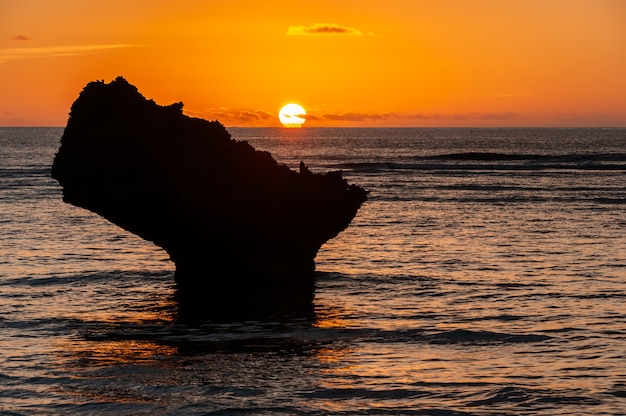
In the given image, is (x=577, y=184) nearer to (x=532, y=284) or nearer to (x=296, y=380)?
(x=532, y=284)

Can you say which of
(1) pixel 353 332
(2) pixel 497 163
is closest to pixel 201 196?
(1) pixel 353 332

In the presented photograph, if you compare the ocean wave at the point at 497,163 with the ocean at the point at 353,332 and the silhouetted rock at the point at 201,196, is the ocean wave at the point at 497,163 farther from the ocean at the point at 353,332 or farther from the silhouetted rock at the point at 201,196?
the silhouetted rock at the point at 201,196

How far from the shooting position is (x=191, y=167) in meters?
26.3

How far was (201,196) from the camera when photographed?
85.9 feet

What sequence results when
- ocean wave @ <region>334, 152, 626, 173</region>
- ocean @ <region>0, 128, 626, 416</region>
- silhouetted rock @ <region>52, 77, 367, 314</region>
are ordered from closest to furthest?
ocean @ <region>0, 128, 626, 416</region> < silhouetted rock @ <region>52, 77, 367, 314</region> < ocean wave @ <region>334, 152, 626, 173</region>

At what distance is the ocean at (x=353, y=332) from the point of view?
1698 centimetres

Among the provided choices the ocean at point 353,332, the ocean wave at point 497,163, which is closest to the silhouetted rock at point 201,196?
the ocean at point 353,332

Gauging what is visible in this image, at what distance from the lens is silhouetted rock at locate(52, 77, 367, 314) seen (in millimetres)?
26016

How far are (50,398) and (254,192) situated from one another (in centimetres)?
1090

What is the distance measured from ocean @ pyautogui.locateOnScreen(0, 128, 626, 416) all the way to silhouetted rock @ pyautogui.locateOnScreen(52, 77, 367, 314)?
1.56 metres

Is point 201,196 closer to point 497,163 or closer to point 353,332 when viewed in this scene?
point 353,332

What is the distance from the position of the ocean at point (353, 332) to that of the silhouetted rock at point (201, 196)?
1.56m

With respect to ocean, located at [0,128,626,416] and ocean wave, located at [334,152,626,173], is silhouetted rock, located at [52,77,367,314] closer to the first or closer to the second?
ocean, located at [0,128,626,416]

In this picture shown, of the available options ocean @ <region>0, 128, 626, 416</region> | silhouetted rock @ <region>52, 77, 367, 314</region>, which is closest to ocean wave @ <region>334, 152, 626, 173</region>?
ocean @ <region>0, 128, 626, 416</region>
